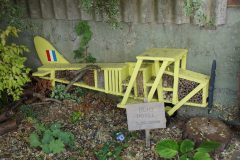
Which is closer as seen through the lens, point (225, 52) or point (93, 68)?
point (225, 52)

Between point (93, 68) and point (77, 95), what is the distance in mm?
856

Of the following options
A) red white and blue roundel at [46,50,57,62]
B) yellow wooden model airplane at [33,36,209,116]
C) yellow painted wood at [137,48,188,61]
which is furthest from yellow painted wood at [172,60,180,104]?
red white and blue roundel at [46,50,57,62]

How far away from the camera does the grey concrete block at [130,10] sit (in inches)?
237

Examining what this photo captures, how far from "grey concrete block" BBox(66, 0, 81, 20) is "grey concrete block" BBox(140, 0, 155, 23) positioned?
1.21 metres

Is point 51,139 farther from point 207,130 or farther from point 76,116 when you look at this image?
point 207,130

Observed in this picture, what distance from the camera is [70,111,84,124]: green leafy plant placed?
635 cm

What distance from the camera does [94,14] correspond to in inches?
251

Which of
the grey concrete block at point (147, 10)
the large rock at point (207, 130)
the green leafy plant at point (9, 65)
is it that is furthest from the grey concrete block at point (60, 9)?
the large rock at point (207, 130)

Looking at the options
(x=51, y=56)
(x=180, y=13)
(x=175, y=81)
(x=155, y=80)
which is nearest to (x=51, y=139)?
(x=155, y=80)

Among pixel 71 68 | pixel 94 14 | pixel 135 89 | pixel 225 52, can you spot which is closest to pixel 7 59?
pixel 71 68

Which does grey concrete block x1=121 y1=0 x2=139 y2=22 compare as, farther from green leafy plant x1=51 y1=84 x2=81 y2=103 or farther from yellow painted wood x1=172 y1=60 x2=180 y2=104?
green leafy plant x1=51 y1=84 x2=81 y2=103

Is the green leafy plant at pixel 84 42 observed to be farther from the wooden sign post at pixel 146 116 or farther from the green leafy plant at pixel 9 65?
the wooden sign post at pixel 146 116

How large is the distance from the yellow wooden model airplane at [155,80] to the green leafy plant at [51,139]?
1033 millimetres

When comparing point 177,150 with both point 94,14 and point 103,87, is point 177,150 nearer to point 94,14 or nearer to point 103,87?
point 103,87
